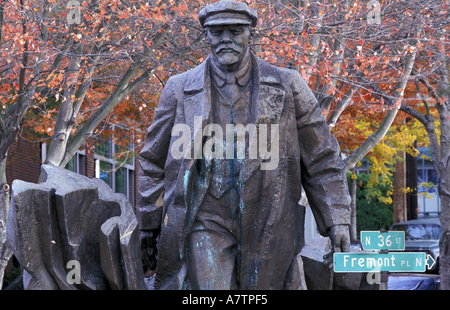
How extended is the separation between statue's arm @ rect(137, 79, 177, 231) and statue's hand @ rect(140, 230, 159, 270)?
41mm

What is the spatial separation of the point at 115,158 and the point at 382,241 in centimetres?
1318

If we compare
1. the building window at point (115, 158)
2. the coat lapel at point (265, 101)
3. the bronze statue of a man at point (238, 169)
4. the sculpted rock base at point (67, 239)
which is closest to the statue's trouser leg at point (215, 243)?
the bronze statue of a man at point (238, 169)

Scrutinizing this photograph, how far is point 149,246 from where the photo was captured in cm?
551

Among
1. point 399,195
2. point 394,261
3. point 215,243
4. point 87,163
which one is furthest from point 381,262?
point 399,195

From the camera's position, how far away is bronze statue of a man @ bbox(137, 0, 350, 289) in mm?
5055

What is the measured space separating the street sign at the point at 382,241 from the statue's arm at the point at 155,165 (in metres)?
2.77

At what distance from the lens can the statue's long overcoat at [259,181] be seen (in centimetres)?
508

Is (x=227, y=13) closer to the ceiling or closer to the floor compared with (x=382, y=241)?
closer to the ceiling

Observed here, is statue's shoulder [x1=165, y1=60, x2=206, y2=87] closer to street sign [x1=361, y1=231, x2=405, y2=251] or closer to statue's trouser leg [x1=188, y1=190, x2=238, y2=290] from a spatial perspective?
statue's trouser leg [x1=188, y1=190, x2=238, y2=290]

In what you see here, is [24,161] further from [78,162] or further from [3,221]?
[3,221]

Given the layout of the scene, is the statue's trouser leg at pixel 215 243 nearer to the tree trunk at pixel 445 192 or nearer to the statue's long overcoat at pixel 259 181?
the statue's long overcoat at pixel 259 181

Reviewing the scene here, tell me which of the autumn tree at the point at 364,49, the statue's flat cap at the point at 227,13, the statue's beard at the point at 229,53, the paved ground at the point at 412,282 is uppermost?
the autumn tree at the point at 364,49

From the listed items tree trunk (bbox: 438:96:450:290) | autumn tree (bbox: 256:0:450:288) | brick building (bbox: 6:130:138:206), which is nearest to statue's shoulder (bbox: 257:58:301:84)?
autumn tree (bbox: 256:0:450:288)
